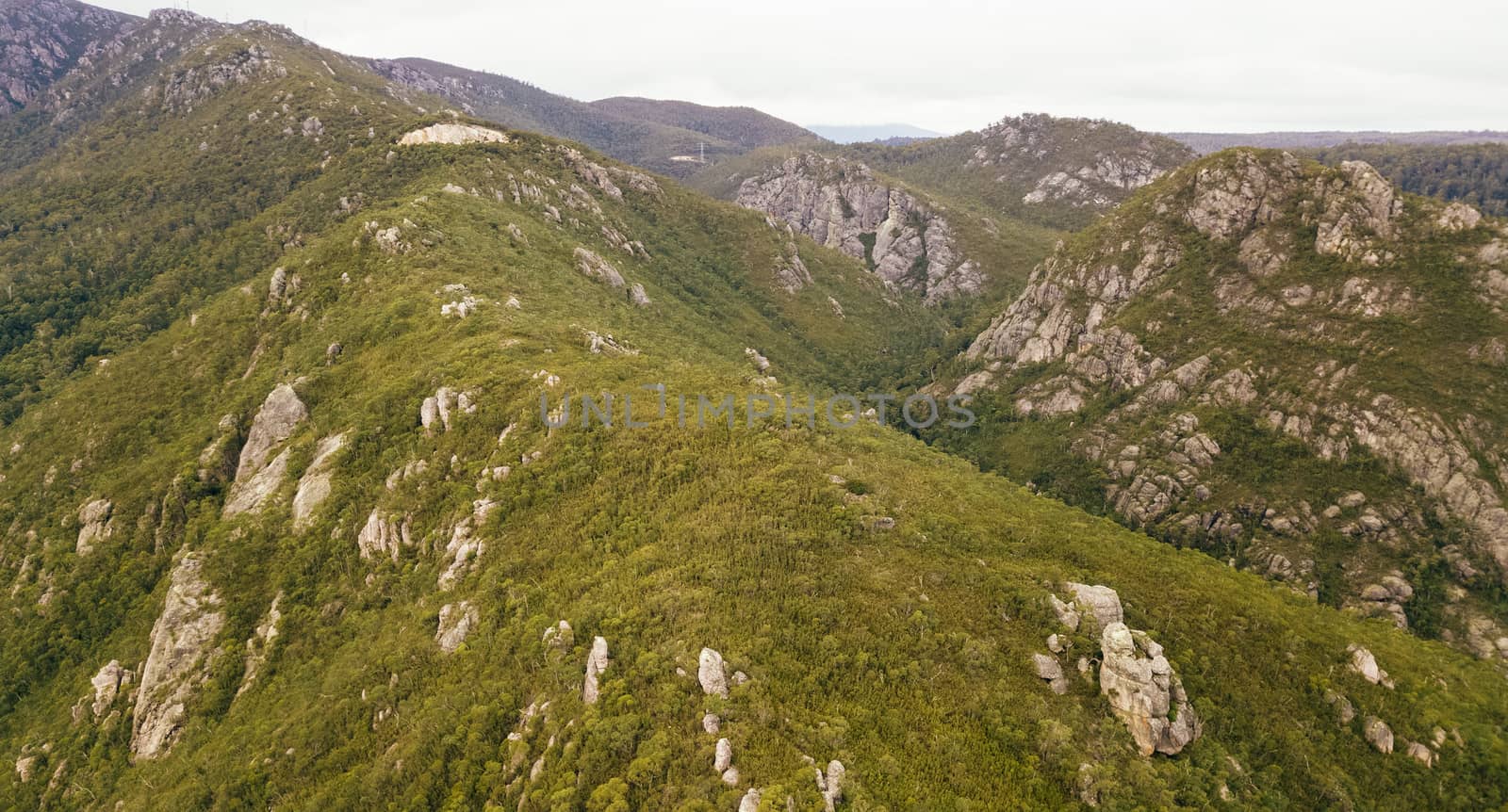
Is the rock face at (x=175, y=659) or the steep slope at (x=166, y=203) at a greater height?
the steep slope at (x=166, y=203)

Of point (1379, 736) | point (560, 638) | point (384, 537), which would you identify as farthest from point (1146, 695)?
point (384, 537)

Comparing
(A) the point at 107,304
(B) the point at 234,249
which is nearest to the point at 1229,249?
(B) the point at 234,249

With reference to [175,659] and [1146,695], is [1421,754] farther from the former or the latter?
[175,659]

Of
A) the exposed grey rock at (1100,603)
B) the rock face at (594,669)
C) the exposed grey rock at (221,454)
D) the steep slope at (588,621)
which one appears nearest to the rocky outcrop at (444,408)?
the steep slope at (588,621)

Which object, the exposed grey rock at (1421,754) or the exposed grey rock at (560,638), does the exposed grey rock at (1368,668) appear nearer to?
the exposed grey rock at (1421,754)

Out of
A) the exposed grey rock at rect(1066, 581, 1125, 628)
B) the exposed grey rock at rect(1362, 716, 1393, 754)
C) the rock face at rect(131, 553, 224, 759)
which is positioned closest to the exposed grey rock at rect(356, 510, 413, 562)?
the rock face at rect(131, 553, 224, 759)

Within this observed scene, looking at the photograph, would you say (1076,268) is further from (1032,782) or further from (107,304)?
(107,304)
